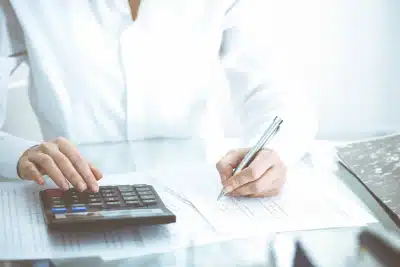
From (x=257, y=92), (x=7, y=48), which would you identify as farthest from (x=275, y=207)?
(x=7, y=48)

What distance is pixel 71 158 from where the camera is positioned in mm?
760

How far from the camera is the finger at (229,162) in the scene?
0.81 meters

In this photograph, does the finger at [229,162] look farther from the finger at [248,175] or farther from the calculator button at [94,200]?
the calculator button at [94,200]

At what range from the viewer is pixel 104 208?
2.18 ft

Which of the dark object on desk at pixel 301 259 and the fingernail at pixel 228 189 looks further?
the fingernail at pixel 228 189

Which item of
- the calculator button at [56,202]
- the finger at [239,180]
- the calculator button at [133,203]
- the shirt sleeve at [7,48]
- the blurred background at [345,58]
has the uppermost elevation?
the shirt sleeve at [7,48]

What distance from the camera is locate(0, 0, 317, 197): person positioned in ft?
3.51

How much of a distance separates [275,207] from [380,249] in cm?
19

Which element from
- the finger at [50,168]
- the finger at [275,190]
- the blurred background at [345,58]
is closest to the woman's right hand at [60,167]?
the finger at [50,168]

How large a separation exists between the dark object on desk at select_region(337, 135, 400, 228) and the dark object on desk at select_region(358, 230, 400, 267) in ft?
0.26

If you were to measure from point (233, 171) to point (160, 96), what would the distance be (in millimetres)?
386

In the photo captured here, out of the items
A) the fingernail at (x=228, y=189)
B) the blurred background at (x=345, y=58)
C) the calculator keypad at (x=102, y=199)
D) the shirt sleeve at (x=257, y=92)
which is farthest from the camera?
the blurred background at (x=345, y=58)

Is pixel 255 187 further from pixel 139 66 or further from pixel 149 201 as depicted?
pixel 139 66

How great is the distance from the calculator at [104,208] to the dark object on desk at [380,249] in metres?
0.23
